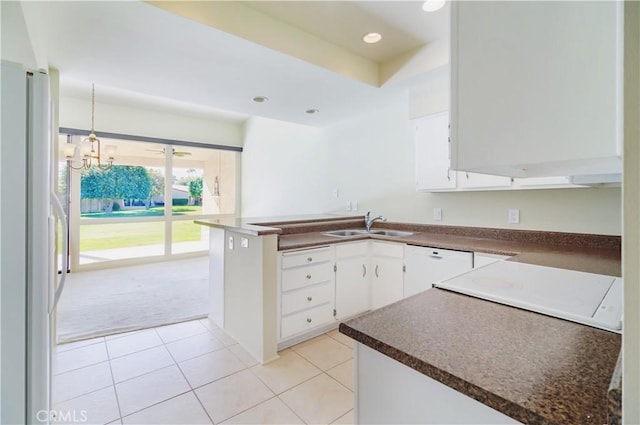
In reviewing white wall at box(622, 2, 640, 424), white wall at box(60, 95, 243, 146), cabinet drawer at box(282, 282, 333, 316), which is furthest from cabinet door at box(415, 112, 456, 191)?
white wall at box(60, 95, 243, 146)

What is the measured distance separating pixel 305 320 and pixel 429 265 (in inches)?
45.9

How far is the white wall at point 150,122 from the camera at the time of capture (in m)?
4.96

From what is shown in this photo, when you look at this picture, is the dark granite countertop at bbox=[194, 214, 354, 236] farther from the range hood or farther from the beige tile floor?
the range hood

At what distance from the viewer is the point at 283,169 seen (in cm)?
564

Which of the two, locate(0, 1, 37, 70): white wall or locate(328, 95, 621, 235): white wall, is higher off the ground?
locate(0, 1, 37, 70): white wall

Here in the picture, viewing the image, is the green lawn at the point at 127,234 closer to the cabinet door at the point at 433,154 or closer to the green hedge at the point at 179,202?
the green hedge at the point at 179,202

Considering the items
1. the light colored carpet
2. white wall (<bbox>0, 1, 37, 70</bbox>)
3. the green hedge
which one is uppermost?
white wall (<bbox>0, 1, 37, 70</bbox>)

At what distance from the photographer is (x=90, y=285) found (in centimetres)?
426

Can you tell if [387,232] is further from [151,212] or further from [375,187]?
[151,212]

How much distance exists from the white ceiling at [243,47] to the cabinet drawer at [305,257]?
1.58 m

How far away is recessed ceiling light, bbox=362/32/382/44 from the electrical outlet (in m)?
1.93

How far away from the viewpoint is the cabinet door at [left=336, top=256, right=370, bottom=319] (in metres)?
2.78

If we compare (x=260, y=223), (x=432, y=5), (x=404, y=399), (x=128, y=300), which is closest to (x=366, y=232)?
(x=260, y=223)

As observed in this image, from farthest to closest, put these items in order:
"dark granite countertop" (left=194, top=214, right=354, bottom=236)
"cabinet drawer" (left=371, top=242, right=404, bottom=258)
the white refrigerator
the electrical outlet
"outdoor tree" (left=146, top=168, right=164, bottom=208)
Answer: "outdoor tree" (left=146, top=168, right=164, bottom=208) → "cabinet drawer" (left=371, top=242, right=404, bottom=258) → the electrical outlet → "dark granite countertop" (left=194, top=214, right=354, bottom=236) → the white refrigerator
